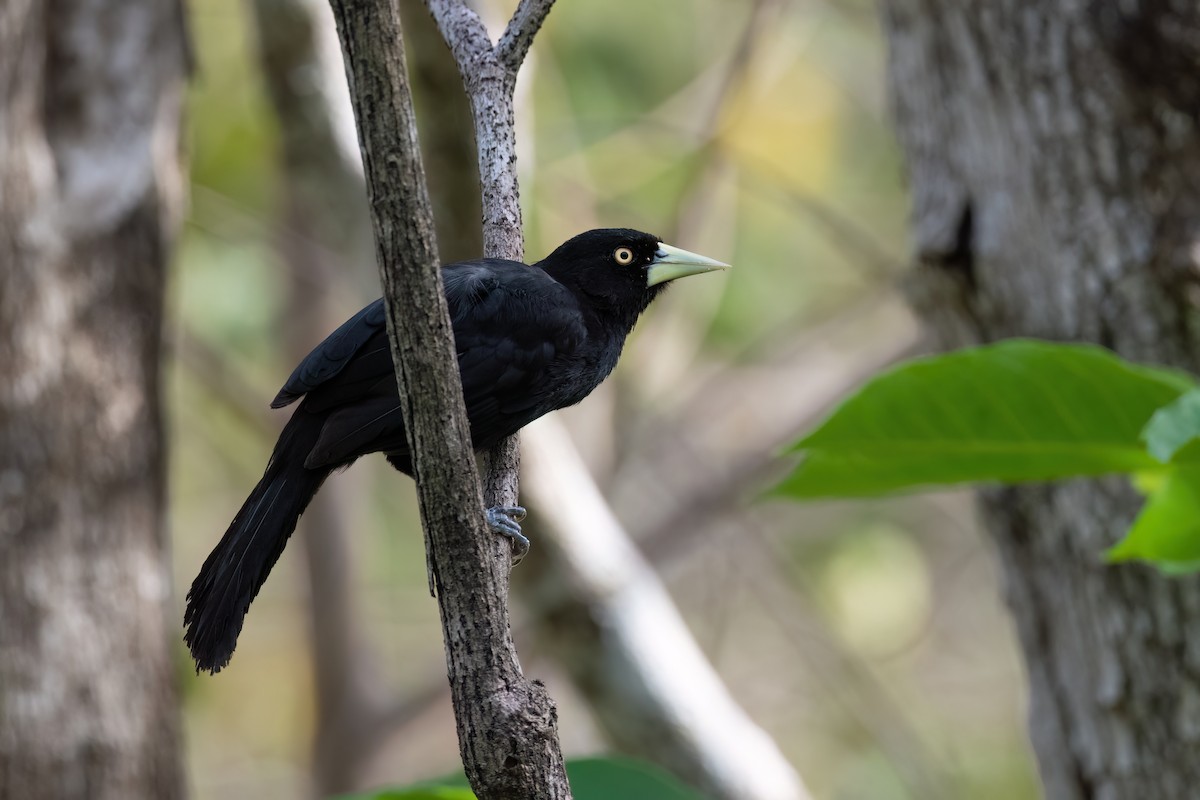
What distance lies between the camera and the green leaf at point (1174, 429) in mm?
1676

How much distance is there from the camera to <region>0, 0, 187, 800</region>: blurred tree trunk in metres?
3.71

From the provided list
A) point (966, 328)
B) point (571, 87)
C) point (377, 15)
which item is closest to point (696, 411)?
point (571, 87)

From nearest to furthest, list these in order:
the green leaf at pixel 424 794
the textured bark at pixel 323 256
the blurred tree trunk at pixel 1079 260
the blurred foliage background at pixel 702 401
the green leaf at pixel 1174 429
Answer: the green leaf at pixel 1174 429 < the green leaf at pixel 424 794 < the blurred tree trunk at pixel 1079 260 < the textured bark at pixel 323 256 < the blurred foliage background at pixel 702 401

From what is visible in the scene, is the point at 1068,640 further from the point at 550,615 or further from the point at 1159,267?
the point at 550,615

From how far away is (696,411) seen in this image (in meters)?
7.41

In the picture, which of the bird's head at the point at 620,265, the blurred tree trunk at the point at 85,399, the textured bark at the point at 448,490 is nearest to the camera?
the textured bark at the point at 448,490

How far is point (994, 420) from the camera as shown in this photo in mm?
2275

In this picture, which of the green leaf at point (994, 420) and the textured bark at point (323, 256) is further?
the textured bark at point (323, 256)

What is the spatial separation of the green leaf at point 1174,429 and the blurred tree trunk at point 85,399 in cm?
311

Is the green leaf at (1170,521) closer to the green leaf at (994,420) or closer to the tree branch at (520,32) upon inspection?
the green leaf at (994,420)

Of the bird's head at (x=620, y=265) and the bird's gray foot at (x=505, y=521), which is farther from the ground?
the bird's head at (x=620, y=265)

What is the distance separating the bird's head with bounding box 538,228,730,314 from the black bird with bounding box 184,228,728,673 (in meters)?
0.11

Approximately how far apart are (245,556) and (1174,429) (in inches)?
59.1

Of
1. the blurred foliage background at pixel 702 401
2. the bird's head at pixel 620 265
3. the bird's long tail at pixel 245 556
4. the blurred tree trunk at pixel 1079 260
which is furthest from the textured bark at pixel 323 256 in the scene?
the bird's long tail at pixel 245 556
